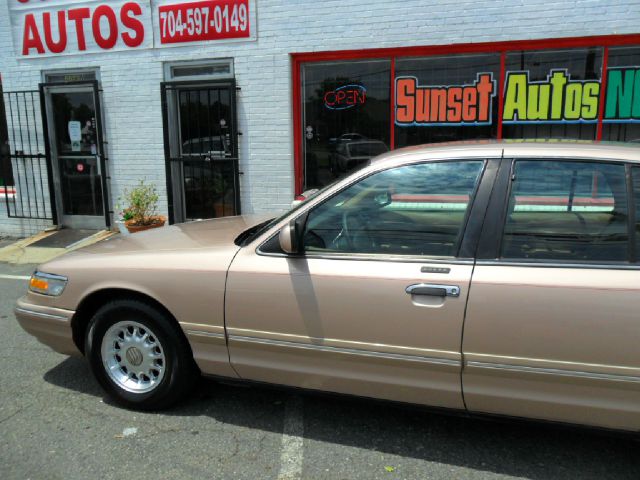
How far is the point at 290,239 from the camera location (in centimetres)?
295

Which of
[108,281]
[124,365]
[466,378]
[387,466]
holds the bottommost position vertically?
[387,466]

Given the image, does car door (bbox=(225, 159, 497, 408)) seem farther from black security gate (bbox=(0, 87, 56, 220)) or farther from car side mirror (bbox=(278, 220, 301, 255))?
black security gate (bbox=(0, 87, 56, 220))

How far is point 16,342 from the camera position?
4.67 metres

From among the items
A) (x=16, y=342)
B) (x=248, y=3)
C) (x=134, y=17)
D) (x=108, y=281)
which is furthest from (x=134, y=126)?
(x=108, y=281)

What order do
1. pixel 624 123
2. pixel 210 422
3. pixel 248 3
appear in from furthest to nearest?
pixel 248 3 → pixel 624 123 → pixel 210 422

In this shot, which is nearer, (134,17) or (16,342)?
(16,342)

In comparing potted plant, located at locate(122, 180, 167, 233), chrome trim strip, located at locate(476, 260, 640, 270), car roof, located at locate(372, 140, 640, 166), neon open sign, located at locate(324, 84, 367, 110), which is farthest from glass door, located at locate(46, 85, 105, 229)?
chrome trim strip, located at locate(476, 260, 640, 270)

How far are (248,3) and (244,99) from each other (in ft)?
A: 4.29

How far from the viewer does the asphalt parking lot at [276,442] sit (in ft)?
9.39

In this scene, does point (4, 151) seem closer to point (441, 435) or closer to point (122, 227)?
point (122, 227)

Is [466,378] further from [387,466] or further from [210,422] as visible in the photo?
[210,422]

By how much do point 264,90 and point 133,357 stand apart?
17.1 ft

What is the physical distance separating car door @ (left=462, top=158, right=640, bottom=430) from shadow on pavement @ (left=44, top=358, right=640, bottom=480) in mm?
212

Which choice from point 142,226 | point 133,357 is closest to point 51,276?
point 133,357
